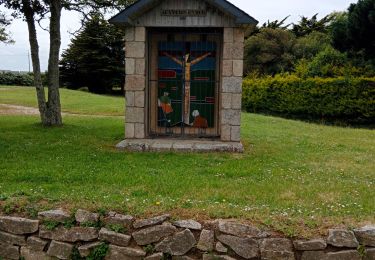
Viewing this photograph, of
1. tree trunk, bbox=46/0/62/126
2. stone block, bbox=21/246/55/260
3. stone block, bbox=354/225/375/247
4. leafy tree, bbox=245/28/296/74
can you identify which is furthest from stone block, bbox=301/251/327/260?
leafy tree, bbox=245/28/296/74

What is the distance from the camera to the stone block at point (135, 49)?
937 cm

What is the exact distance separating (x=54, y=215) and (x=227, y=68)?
528 centimetres

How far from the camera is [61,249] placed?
5086 millimetres

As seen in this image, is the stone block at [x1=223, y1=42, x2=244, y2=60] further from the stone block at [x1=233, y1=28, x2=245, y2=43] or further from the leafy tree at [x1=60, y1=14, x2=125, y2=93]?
the leafy tree at [x1=60, y1=14, x2=125, y2=93]

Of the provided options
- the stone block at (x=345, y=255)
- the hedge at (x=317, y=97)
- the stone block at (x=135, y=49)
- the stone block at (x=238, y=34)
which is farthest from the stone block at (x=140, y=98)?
the hedge at (x=317, y=97)

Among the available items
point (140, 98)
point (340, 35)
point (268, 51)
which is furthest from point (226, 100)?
point (268, 51)

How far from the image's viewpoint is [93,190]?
5.91 m

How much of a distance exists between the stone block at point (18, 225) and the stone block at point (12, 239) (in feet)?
0.16

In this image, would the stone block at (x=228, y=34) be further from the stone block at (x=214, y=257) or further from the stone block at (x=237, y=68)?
the stone block at (x=214, y=257)

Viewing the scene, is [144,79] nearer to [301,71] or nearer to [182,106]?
[182,106]

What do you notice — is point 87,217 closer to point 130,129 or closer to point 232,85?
point 130,129

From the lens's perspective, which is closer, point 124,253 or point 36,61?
point 124,253

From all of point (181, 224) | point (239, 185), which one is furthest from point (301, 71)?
point (181, 224)

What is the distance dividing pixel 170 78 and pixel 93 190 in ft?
15.8
